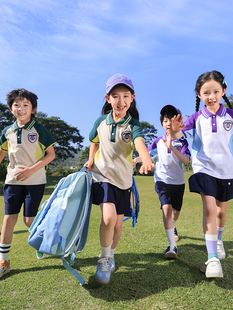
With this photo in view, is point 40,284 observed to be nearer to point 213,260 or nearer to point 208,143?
point 213,260

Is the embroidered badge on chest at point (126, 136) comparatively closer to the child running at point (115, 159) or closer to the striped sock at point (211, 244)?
the child running at point (115, 159)

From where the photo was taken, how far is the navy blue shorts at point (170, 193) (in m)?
3.54

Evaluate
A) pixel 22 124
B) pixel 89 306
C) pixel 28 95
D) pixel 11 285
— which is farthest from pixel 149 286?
pixel 28 95

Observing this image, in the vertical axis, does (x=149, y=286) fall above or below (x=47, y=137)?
below

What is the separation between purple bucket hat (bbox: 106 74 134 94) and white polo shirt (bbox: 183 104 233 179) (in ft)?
3.18

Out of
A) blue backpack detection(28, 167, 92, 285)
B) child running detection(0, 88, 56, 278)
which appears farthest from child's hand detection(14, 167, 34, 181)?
blue backpack detection(28, 167, 92, 285)

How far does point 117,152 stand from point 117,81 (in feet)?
2.47

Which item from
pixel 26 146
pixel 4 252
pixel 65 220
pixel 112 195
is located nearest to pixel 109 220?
pixel 112 195

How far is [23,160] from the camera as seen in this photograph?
318cm

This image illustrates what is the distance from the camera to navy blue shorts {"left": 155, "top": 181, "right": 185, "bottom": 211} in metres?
3.54

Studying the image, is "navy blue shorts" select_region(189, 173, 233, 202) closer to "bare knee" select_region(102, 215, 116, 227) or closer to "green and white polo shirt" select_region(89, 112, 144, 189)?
"green and white polo shirt" select_region(89, 112, 144, 189)

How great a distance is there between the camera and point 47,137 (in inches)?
133

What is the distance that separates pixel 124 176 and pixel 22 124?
1.57 metres

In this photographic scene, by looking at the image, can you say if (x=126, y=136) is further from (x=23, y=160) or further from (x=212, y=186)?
(x=23, y=160)
